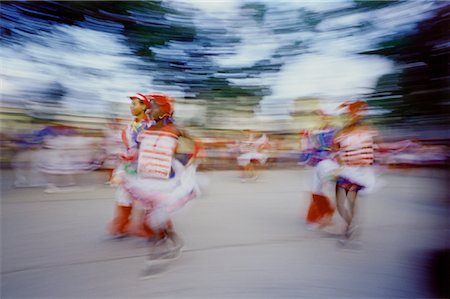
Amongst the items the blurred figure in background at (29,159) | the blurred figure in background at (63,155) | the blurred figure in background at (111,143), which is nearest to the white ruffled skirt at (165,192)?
the blurred figure in background at (111,143)

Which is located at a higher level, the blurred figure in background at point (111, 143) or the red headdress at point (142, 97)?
the red headdress at point (142, 97)

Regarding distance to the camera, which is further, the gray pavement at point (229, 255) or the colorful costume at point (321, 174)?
the colorful costume at point (321, 174)

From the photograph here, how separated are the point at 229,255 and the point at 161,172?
89 cm

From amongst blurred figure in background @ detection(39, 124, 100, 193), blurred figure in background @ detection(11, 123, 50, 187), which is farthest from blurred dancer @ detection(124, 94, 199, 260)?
blurred figure in background @ detection(11, 123, 50, 187)

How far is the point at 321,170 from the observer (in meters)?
3.14

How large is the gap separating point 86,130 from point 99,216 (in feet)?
7.17

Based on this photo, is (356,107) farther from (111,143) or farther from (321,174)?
(111,143)

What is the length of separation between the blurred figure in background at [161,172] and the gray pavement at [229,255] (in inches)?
15.9

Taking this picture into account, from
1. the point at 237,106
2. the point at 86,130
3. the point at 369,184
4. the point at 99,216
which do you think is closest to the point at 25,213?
the point at 99,216

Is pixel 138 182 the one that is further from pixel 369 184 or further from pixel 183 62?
pixel 183 62

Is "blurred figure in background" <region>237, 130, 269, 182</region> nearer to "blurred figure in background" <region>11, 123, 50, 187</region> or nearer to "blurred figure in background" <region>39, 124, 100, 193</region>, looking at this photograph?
"blurred figure in background" <region>39, 124, 100, 193</region>

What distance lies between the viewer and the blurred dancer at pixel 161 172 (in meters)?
2.30


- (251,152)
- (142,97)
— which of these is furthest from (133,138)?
(251,152)

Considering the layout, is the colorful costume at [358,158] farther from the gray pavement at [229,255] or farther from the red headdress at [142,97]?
the red headdress at [142,97]
